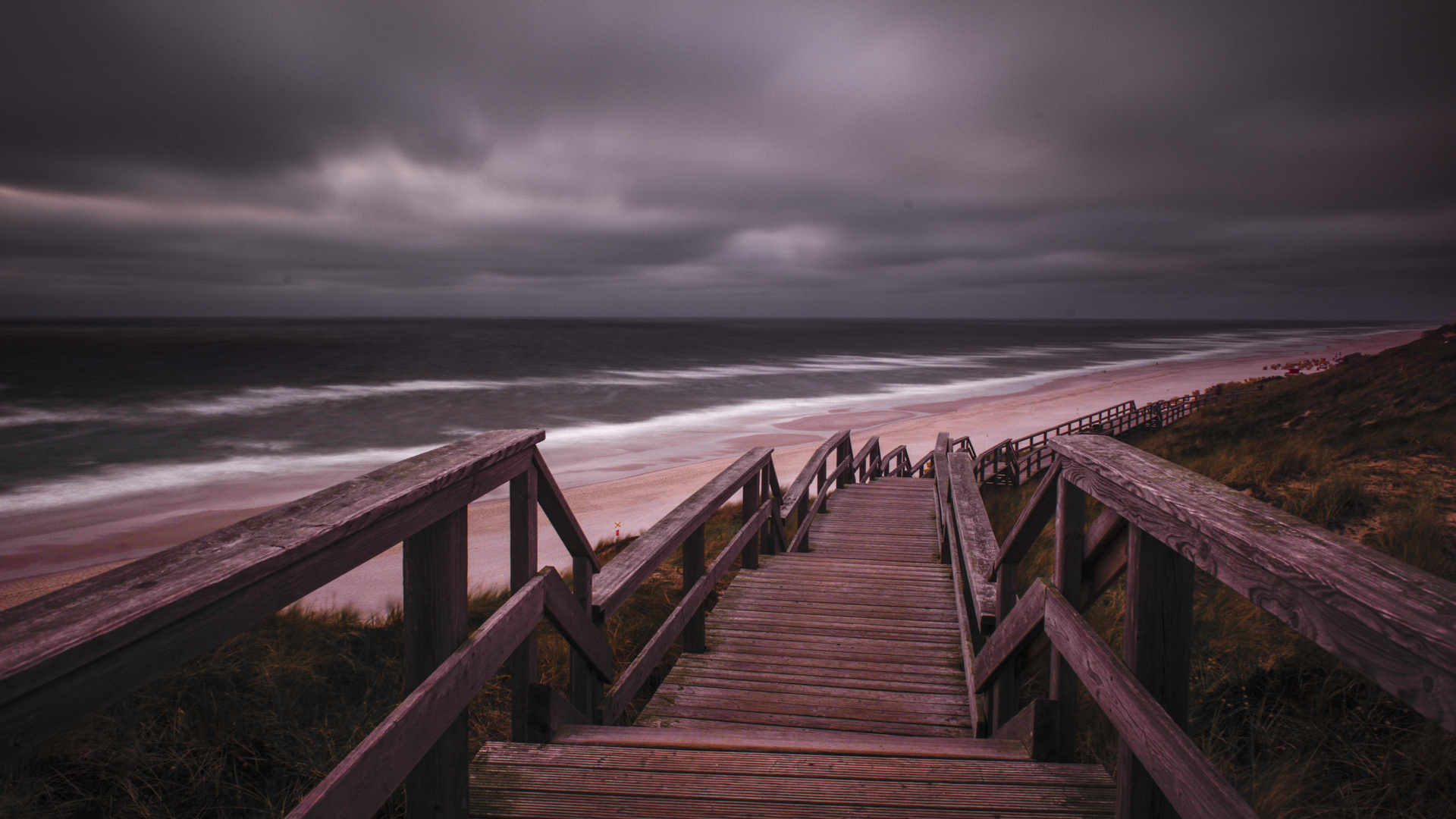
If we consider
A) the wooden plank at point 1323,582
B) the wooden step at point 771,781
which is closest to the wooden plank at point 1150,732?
the wooden plank at point 1323,582

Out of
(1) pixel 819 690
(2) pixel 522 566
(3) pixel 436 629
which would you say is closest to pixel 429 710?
(3) pixel 436 629

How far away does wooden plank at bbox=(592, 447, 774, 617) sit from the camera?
2.73m

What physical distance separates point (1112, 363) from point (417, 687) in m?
75.3

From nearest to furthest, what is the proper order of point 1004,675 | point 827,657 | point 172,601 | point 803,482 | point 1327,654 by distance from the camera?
point 172,601 → point 1004,675 → point 1327,654 → point 827,657 → point 803,482

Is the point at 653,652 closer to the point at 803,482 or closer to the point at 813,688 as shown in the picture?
the point at 813,688

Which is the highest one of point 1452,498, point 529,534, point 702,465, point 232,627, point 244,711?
point 232,627

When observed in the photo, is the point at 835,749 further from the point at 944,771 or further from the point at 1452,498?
the point at 1452,498

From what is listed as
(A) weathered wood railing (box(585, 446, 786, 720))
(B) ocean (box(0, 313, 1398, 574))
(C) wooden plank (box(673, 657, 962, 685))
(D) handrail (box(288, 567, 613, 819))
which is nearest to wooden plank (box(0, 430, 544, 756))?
(D) handrail (box(288, 567, 613, 819))

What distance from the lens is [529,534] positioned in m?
2.28

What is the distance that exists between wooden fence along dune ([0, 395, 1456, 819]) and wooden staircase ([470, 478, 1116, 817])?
0.01 metres

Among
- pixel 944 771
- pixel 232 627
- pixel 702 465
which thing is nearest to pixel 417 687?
pixel 232 627

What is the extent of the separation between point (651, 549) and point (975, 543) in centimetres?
195

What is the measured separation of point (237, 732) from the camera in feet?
10.8

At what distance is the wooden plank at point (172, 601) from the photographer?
789 millimetres
